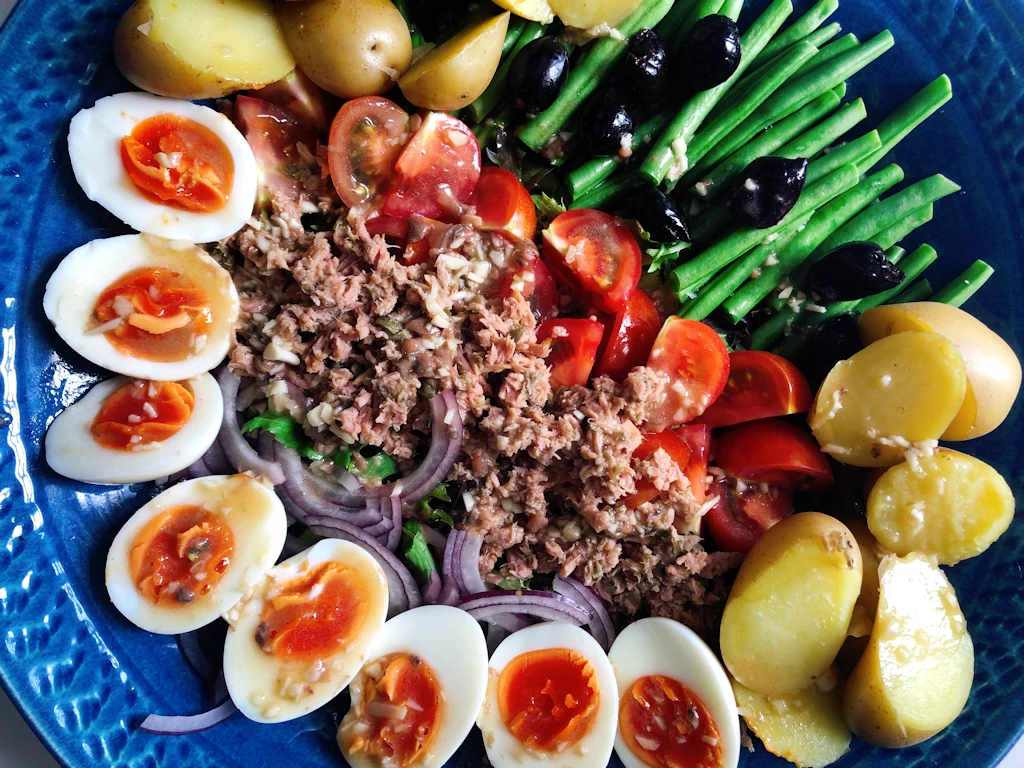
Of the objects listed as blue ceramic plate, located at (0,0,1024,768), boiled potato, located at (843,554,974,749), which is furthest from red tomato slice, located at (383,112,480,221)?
boiled potato, located at (843,554,974,749)

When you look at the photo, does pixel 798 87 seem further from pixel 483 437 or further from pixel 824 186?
pixel 483 437

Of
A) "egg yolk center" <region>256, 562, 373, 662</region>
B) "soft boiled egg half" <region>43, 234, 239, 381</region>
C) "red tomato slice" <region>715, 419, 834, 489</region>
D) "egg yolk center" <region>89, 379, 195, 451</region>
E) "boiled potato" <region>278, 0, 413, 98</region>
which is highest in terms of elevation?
"boiled potato" <region>278, 0, 413, 98</region>

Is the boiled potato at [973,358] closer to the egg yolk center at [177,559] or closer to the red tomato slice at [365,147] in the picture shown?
the red tomato slice at [365,147]

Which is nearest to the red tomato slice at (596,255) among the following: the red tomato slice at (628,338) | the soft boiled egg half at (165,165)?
the red tomato slice at (628,338)

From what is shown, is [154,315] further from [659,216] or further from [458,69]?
[659,216]

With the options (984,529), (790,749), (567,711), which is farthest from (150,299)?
(984,529)

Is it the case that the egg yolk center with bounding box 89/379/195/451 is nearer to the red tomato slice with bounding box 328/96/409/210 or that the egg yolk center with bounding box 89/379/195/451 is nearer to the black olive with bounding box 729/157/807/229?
the red tomato slice with bounding box 328/96/409/210

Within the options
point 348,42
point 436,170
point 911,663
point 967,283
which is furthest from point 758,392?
point 348,42
